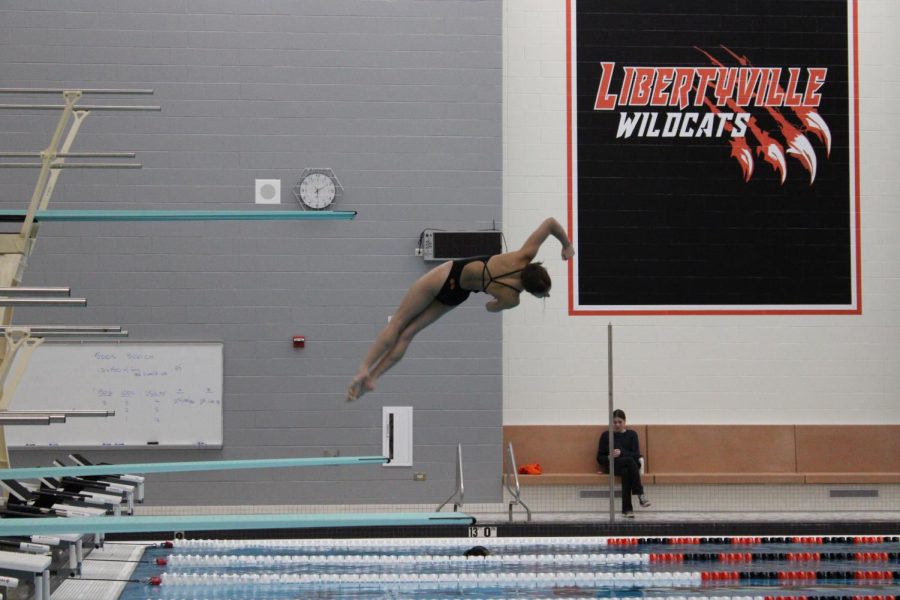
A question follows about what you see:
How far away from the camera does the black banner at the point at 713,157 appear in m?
12.5

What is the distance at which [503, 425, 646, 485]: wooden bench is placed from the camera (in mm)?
12305

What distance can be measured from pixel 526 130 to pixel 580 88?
2.45ft

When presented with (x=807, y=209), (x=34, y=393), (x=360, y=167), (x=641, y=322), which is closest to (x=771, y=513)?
(x=641, y=322)

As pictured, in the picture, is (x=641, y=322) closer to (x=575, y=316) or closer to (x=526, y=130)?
(x=575, y=316)

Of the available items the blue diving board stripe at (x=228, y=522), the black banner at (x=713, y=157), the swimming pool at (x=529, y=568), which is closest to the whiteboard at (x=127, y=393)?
the swimming pool at (x=529, y=568)

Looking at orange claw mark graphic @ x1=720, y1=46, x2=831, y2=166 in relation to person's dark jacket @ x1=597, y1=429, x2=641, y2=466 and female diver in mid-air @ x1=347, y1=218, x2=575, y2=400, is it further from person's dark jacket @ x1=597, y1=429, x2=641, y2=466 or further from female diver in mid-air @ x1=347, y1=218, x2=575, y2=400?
female diver in mid-air @ x1=347, y1=218, x2=575, y2=400

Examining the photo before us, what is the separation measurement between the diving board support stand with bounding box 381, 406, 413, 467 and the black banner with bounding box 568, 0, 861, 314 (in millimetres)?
2315

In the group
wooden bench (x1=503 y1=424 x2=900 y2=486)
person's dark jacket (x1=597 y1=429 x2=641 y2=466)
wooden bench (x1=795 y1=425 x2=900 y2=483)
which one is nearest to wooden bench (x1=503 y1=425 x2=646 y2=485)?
wooden bench (x1=503 y1=424 x2=900 y2=486)

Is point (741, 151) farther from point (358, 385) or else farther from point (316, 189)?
point (358, 385)

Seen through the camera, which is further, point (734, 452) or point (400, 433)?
point (734, 452)

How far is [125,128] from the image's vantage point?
11.7m

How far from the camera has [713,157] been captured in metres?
12.6

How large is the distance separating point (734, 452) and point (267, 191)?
5.71m

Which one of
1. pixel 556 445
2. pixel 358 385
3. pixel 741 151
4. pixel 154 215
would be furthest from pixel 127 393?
pixel 741 151
